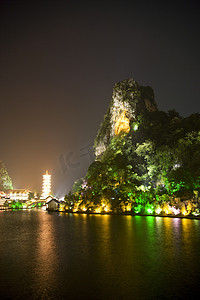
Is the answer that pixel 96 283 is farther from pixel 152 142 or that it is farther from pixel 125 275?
pixel 152 142

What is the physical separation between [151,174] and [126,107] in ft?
65.9

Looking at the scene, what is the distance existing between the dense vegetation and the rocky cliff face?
383 cm

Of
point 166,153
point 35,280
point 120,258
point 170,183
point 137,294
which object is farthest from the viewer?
point 166,153

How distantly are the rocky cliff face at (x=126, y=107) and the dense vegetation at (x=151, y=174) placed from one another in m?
3.83

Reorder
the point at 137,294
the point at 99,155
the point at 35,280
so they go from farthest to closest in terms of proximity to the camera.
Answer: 1. the point at 99,155
2. the point at 35,280
3. the point at 137,294

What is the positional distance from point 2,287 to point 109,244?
14.8ft

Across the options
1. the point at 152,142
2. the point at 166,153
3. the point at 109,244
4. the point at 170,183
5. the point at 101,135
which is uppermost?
the point at 101,135

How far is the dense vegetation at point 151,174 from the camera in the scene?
2463cm

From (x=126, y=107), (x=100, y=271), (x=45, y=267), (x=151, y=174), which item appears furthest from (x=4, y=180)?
Result: (x=100, y=271)

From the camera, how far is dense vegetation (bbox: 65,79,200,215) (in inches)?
970

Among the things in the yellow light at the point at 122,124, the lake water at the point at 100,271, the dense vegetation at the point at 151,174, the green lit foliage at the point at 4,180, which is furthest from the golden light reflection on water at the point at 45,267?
the green lit foliage at the point at 4,180

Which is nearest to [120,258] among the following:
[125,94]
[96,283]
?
[96,283]

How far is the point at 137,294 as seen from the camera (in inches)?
150

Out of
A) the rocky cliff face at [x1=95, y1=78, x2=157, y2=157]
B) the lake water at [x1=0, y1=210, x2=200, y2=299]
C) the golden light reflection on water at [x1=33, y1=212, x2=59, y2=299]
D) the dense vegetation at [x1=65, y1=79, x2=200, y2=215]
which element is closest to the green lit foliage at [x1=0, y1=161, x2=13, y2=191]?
the rocky cliff face at [x1=95, y1=78, x2=157, y2=157]
